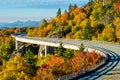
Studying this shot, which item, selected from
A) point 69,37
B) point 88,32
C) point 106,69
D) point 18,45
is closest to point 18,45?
point 18,45

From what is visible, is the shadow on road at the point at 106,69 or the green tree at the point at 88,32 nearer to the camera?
the shadow on road at the point at 106,69

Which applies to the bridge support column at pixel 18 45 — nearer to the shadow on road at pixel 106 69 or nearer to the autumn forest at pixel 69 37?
the autumn forest at pixel 69 37

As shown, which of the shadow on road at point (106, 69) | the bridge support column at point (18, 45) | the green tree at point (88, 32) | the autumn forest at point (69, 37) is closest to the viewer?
the shadow on road at point (106, 69)

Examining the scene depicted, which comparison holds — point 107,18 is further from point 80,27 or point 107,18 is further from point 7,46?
point 7,46

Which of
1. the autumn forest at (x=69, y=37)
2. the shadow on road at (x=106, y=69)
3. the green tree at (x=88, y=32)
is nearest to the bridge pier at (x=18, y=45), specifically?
the autumn forest at (x=69, y=37)

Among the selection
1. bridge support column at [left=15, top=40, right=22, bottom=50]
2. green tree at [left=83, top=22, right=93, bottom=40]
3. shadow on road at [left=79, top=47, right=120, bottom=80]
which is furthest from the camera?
bridge support column at [left=15, top=40, right=22, bottom=50]

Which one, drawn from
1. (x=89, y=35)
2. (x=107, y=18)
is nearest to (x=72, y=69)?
(x=89, y=35)

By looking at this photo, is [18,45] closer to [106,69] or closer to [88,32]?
[88,32]

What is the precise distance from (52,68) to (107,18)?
284 ft

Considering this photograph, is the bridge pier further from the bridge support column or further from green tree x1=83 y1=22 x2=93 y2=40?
green tree x1=83 y1=22 x2=93 y2=40

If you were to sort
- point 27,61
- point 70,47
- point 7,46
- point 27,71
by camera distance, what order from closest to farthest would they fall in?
point 27,71, point 27,61, point 70,47, point 7,46

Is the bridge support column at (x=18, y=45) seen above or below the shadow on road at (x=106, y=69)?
below

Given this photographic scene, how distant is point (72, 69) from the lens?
72.4 metres

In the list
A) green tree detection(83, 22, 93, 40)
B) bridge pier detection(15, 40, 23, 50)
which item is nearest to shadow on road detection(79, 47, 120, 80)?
green tree detection(83, 22, 93, 40)
